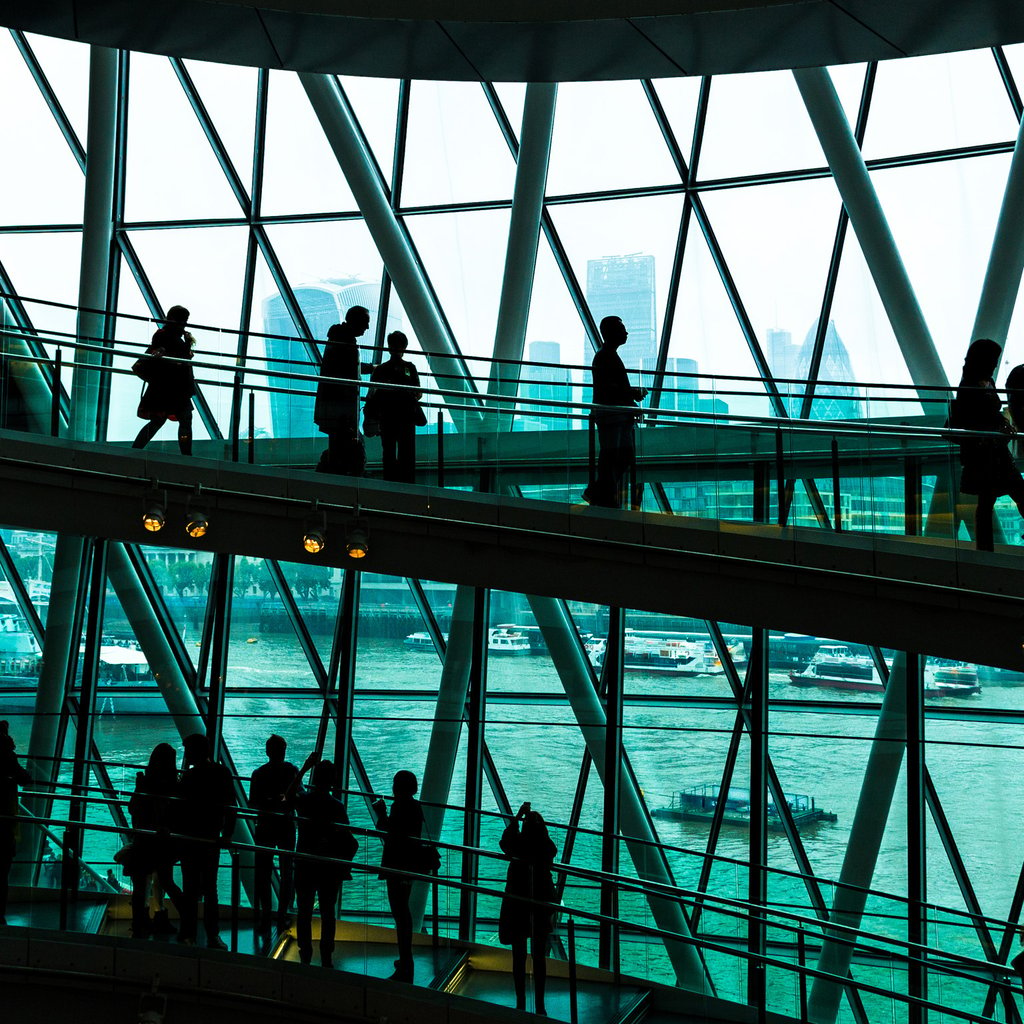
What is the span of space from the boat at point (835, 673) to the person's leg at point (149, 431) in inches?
446

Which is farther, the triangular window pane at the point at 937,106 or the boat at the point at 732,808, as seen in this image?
the triangular window pane at the point at 937,106

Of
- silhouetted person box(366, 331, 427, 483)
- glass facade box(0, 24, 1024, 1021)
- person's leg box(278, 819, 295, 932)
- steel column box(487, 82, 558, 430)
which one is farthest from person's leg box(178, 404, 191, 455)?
steel column box(487, 82, 558, 430)

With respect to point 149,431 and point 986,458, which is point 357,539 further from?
point 986,458

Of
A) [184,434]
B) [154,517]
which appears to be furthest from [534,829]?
[184,434]

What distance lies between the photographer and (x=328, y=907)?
49.0 ft

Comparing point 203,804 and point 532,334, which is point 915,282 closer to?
point 532,334

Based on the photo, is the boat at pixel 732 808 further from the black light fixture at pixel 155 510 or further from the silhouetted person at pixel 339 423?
the black light fixture at pixel 155 510

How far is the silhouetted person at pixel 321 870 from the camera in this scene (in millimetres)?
14836

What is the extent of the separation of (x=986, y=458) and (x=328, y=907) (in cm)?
845

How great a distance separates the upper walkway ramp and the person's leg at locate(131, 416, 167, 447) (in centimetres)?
22

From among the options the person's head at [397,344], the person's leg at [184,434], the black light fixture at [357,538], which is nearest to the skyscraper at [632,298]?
the person's head at [397,344]

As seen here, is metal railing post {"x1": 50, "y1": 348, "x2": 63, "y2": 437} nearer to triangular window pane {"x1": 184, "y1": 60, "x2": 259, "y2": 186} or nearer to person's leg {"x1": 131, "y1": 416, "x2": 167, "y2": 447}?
person's leg {"x1": 131, "y1": 416, "x2": 167, "y2": 447}

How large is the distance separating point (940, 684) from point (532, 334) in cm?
937

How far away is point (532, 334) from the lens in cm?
2447
